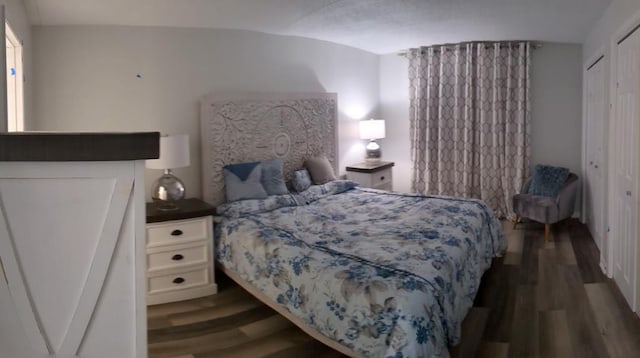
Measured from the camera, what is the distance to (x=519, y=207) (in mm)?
5738

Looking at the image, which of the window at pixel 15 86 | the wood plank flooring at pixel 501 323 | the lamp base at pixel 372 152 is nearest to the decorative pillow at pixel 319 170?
the lamp base at pixel 372 152

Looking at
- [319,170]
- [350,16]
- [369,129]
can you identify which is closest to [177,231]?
[319,170]

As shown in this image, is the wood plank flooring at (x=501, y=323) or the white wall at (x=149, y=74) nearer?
the wood plank flooring at (x=501, y=323)

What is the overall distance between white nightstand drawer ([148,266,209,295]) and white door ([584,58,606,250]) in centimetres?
334

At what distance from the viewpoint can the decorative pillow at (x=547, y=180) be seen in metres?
5.75

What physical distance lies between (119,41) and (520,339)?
3.75m

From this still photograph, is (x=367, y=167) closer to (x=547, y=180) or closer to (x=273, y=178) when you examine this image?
(x=273, y=178)

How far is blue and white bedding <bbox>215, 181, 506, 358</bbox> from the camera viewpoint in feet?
8.20

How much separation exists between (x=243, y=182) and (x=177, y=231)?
87 cm

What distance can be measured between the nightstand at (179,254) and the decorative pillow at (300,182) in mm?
1223

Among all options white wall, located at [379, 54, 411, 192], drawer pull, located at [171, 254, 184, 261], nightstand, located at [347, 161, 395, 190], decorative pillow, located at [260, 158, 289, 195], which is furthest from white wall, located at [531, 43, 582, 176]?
drawer pull, located at [171, 254, 184, 261]

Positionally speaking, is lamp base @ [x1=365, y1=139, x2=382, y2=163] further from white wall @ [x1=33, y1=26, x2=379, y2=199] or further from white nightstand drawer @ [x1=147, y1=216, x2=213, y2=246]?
white nightstand drawer @ [x1=147, y1=216, x2=213, y2=246]

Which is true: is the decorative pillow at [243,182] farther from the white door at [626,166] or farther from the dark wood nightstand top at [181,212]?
the white door at [626,166]

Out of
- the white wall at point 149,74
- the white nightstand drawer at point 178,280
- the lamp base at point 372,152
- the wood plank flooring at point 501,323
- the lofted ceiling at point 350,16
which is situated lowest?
the wood plank flooring at point 501,323
